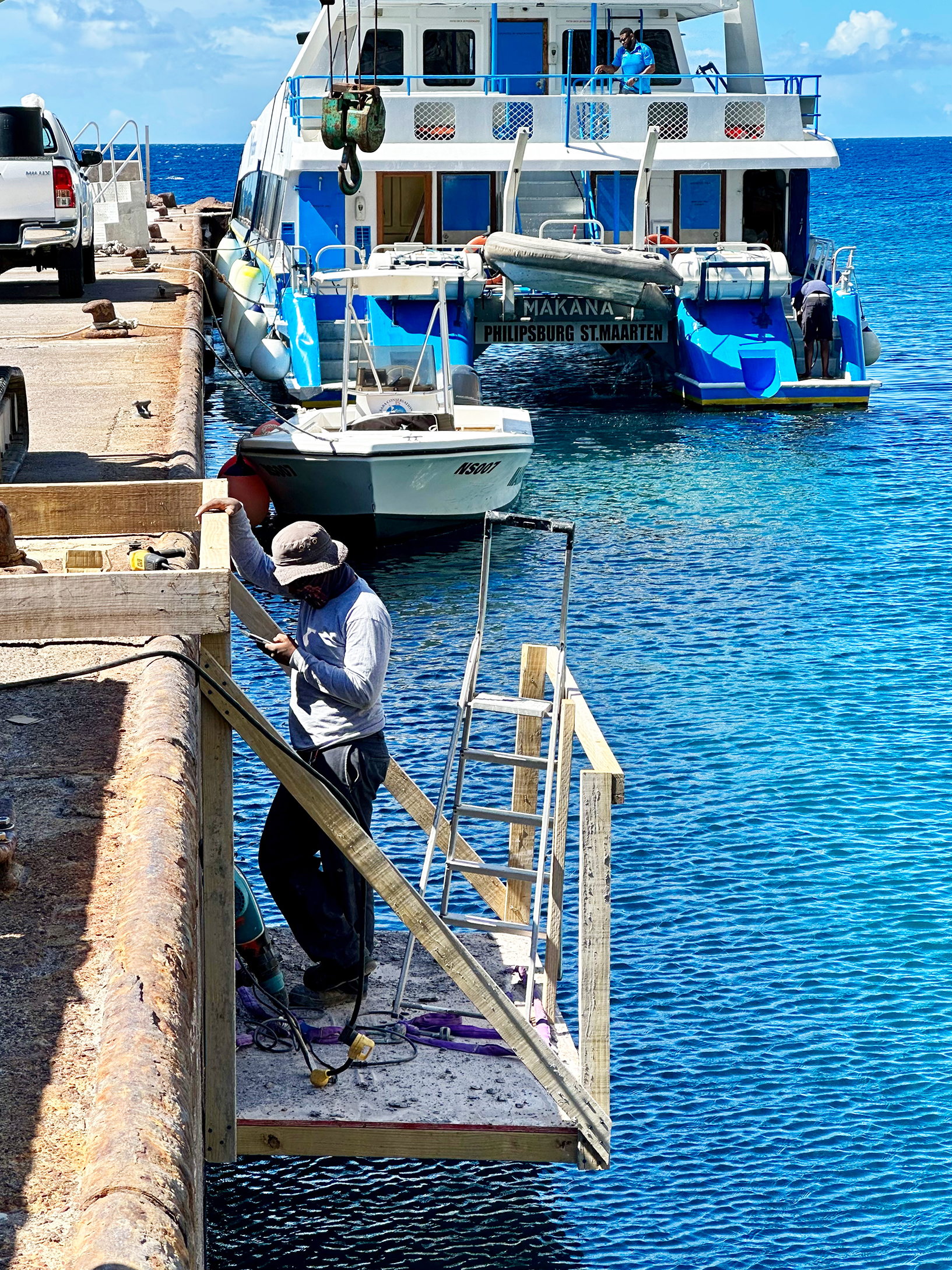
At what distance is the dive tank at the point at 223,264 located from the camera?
2824cm

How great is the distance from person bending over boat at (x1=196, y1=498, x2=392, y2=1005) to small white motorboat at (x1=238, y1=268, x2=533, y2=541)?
941 cm

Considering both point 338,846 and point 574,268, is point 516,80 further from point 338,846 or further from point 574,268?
point 338,846

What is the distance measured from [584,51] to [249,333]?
709cm

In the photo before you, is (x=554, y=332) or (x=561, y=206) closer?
(x=554, y=332)

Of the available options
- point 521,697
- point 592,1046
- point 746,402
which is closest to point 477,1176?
point 592,1046

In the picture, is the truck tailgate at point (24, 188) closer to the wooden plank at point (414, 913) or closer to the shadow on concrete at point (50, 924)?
the shadow on concrete at point (50, 924)

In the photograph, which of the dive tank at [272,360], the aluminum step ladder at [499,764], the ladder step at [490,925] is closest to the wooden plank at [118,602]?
the aluminum step ladder at [499,764]

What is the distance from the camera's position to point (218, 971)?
5.19 meters

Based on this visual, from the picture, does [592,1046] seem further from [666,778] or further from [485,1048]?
[666,778]

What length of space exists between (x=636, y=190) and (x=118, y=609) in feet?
65.0

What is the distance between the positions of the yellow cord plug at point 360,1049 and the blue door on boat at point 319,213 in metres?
19.4

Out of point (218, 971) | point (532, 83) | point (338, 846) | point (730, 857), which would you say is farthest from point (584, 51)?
point (218, 971)

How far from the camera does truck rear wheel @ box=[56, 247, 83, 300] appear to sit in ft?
66.1

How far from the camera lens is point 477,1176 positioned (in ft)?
21.4
